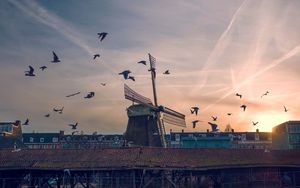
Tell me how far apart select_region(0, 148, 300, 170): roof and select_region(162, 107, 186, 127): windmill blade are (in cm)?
1030

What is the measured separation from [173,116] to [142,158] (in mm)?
15499

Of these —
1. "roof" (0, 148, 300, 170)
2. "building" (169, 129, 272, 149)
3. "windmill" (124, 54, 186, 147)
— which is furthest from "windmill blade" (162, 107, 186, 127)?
"building" (169, 129, 272, 149)

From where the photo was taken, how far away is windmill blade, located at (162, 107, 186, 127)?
41641mm

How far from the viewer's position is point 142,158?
95.1 ft

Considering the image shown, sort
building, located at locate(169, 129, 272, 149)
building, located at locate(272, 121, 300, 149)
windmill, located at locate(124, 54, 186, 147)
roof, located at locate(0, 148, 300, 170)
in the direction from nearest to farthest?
1. roof, located at locate(0, 148, 300, 170)
2. windmill, located at locate(124, 54, 186, 147)
3. building, located at locate(272, 121, 300, 149)
4. building, located at locate(169, 129, 272, 149)

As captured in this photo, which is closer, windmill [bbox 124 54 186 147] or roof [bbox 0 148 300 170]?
roof [bbox 0 148 300 170]

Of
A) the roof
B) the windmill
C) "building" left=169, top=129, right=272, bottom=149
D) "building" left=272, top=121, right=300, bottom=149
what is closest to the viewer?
the roof

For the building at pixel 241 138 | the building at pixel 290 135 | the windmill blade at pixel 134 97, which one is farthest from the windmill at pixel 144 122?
the building at pixel 241 138

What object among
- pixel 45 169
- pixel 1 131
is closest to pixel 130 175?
pixel 45 169

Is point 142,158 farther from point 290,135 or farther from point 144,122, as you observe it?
point 290,135

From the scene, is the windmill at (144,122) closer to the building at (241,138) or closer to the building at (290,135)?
the building at (290,135)

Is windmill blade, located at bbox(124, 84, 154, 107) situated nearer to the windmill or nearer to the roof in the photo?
the windmill

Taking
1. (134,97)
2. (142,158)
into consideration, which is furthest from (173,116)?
(142,158)

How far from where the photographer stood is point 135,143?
1505 inches
